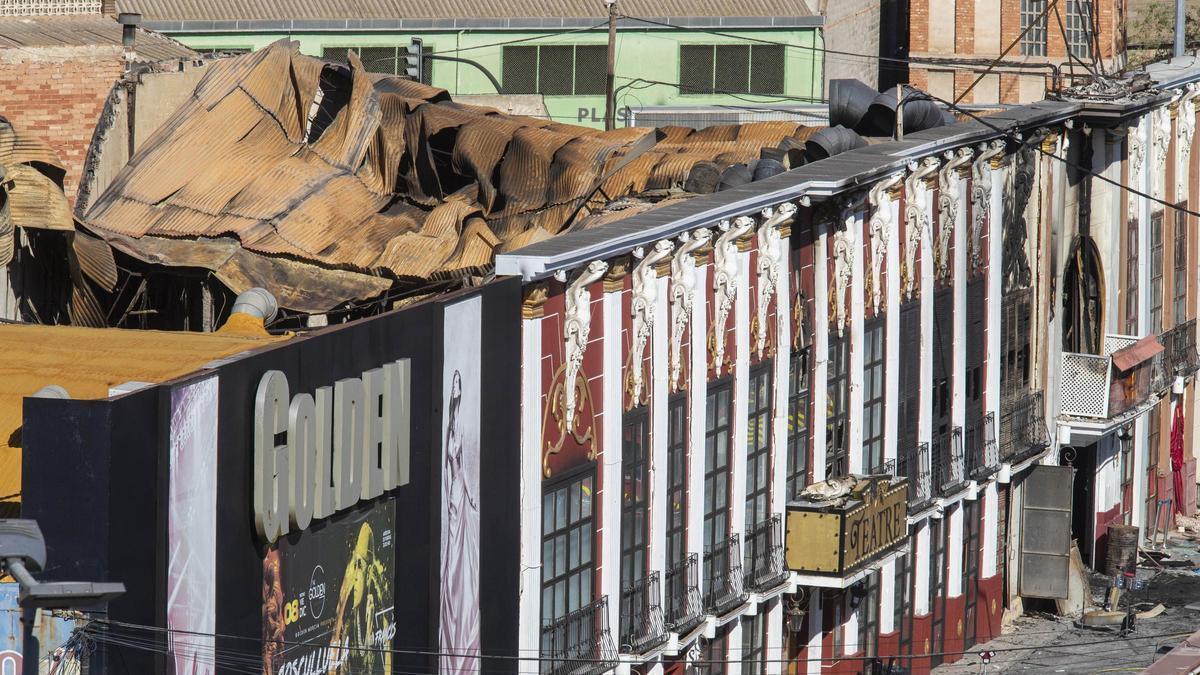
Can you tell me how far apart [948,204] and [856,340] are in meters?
4.33

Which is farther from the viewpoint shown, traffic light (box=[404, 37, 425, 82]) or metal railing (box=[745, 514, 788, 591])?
traffic light (box=[404, 37, 425, 82])

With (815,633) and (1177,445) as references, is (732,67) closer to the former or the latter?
(1177,445)

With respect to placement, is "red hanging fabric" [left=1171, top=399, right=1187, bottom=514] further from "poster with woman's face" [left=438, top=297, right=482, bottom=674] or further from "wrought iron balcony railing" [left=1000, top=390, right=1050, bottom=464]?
"poster with woman's face" [left=438, top=297, right=482, bottom=674]

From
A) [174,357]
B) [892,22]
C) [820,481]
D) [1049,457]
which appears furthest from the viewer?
[892,22]

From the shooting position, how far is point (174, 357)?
2295cm

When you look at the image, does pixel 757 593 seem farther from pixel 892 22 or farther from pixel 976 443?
pixel 892 22

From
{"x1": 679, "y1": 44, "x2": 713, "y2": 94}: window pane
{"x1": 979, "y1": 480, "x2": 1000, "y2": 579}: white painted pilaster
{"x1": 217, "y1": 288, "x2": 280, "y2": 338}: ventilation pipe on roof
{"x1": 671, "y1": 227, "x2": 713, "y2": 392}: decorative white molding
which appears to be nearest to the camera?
{"x1": 217, "y1": 288, "x2": 280, "y2": 338}: ventilation pipe on roof

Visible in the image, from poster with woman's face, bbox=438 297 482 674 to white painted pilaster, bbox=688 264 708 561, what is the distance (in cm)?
529

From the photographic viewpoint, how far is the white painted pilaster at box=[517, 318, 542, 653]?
89.5 feet

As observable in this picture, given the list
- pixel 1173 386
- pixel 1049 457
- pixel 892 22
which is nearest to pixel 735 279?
pixel 1049 457

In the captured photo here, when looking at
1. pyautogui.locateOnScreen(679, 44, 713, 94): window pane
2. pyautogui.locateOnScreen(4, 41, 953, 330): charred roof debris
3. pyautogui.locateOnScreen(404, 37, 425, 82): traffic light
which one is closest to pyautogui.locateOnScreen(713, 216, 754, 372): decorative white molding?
pyautogui.locateOnScreen(4, 41, 953, 330): charred roof debris

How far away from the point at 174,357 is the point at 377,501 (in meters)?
2.75

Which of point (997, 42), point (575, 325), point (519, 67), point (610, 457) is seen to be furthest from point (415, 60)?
point (575, 325)

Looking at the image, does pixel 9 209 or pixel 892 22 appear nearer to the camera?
pixel 9 209
